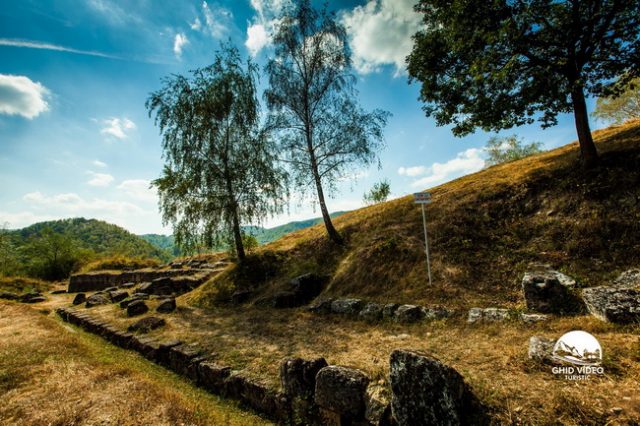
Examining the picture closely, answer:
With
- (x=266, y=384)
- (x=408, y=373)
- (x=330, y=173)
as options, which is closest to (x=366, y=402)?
(x=408, y=373)

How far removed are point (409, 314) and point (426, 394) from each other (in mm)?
4241

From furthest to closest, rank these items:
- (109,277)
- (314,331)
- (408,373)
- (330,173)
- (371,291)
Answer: (109,277) < (330,173) < (371,291) < (314,331) < (408,373)

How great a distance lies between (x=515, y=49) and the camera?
10.2 metres

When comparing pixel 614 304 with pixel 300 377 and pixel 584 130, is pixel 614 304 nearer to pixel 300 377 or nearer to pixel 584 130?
pixel 300 377

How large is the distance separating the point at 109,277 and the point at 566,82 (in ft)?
121

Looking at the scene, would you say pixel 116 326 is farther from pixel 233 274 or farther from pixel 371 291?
pixel 371 291

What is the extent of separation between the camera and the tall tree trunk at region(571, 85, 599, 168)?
417 inches

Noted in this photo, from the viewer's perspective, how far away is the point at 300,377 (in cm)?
482

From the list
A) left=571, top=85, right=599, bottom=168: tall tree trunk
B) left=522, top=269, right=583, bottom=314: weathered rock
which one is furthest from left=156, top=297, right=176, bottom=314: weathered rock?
left=571, top=85, right=599, bottom=168: tall tree trunk

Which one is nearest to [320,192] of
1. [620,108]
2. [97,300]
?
[97,300]

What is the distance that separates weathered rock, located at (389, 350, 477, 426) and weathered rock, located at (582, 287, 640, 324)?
3.58 m

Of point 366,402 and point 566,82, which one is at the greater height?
point 566,82

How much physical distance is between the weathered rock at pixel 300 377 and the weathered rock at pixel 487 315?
156 inches

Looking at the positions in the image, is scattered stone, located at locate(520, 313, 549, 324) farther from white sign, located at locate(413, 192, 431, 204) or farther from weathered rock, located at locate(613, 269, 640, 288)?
white sign, located at locate(413, 192, 431, 204)
